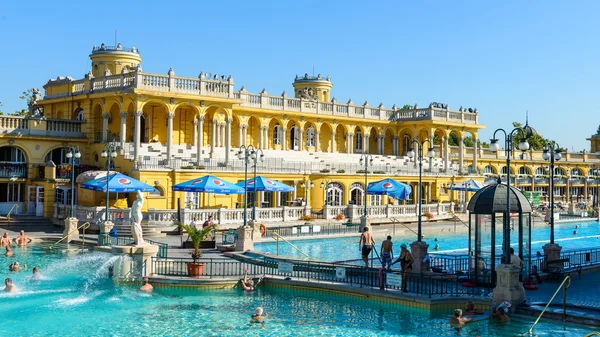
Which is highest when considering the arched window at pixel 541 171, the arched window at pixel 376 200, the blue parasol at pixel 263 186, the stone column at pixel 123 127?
the stone column at pixel 123 127

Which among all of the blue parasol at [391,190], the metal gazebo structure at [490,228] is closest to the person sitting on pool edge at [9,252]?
the metal gazebo structure at [490,228]

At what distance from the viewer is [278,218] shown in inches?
1676

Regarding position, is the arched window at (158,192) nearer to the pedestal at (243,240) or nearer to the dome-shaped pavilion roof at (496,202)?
the pedestal at (243,240)

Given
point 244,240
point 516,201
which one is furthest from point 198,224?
point 516,201

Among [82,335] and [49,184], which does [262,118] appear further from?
[82,335]

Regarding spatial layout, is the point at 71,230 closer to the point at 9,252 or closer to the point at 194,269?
the point at 9,252

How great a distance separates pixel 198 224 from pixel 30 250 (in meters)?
9.36

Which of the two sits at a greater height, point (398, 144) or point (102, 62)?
point (102, 62)

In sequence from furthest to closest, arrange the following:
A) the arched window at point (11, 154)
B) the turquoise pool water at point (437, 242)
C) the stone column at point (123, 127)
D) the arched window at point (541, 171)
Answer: the arched window at point (541, 171), the stone column at point (123, 127), the arched window at point (11, 154), the turquoise pool water at point (437, 242)

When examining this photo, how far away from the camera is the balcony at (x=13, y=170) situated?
41844 mm

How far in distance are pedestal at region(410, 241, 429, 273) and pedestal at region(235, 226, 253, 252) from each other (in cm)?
824

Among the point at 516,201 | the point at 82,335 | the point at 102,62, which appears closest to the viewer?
the point at 82,335

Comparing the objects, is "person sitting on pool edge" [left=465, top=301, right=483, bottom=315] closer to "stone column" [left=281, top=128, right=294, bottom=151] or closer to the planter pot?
the planter pot

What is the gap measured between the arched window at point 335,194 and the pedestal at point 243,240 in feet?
71.4
